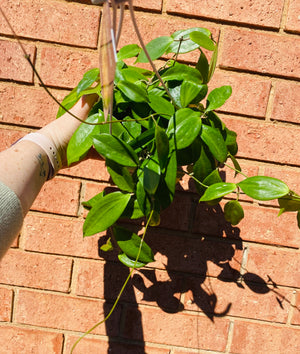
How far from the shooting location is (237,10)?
2.73 ft

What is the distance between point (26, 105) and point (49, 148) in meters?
0.24

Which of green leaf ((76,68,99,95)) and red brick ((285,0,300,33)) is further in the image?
red brick ((285,0,300,33))

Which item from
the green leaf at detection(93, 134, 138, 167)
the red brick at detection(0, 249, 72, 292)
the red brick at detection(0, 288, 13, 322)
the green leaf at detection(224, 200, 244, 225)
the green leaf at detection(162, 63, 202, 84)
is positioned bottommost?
the red brick at detection(0, 288, 13, 322)

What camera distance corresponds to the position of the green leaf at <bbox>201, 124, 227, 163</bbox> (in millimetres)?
585

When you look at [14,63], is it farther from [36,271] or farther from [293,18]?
[293,18]

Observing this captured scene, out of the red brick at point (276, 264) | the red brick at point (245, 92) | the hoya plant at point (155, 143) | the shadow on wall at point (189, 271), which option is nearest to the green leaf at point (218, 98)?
the hoya plant at point (155, 143)

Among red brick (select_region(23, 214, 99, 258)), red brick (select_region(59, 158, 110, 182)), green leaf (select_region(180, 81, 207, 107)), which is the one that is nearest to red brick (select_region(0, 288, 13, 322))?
red brick (select_region(23, 214, 99, 258))

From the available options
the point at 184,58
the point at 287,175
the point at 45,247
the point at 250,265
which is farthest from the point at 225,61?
the point at 45,247

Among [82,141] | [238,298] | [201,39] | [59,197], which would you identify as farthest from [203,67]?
[238,298]

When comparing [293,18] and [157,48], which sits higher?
[293,18]

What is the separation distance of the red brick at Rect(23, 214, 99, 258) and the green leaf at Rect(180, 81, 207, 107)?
1.48ft

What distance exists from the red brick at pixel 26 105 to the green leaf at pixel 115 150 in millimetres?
367

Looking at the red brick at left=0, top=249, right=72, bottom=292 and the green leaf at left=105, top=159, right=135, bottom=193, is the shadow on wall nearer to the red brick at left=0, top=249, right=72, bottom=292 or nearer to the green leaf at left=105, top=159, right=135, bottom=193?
the red brick at left=0, top=249, right=72, bottom=292

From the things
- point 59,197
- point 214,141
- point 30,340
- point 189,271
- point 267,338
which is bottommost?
point 30,340
